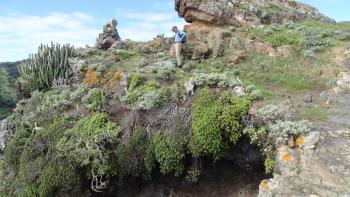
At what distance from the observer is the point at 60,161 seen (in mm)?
10453

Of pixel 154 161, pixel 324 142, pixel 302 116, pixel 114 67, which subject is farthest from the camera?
pixel 114 67

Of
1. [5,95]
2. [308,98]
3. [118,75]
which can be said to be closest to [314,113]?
[308,98]

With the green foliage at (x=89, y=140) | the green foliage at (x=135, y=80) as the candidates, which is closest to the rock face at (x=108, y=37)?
the green foliage at (x=135, y=80)

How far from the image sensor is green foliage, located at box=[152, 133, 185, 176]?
381 inches

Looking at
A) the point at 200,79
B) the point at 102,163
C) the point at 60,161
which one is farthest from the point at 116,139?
the point at 200,79

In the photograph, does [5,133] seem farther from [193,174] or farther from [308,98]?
[308,98]

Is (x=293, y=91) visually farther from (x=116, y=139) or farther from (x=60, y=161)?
(x=60, y=161)

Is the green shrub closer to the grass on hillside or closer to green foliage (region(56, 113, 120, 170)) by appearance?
the grass on hillside

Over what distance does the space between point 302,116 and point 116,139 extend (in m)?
4.37

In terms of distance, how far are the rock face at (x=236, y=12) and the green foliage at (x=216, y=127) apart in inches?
272

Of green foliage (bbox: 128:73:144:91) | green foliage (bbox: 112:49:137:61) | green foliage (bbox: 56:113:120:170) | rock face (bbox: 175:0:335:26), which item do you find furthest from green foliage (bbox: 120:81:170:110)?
rock face (bbox: 175:0:335:26)

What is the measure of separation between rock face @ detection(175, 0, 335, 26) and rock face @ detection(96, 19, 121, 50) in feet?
9.77

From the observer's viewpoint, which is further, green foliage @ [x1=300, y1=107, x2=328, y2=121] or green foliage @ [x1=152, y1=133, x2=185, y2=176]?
green foliage @ [x1=152, y1=133, x2=185, y2=176]

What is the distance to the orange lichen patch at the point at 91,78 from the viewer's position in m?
13.2
